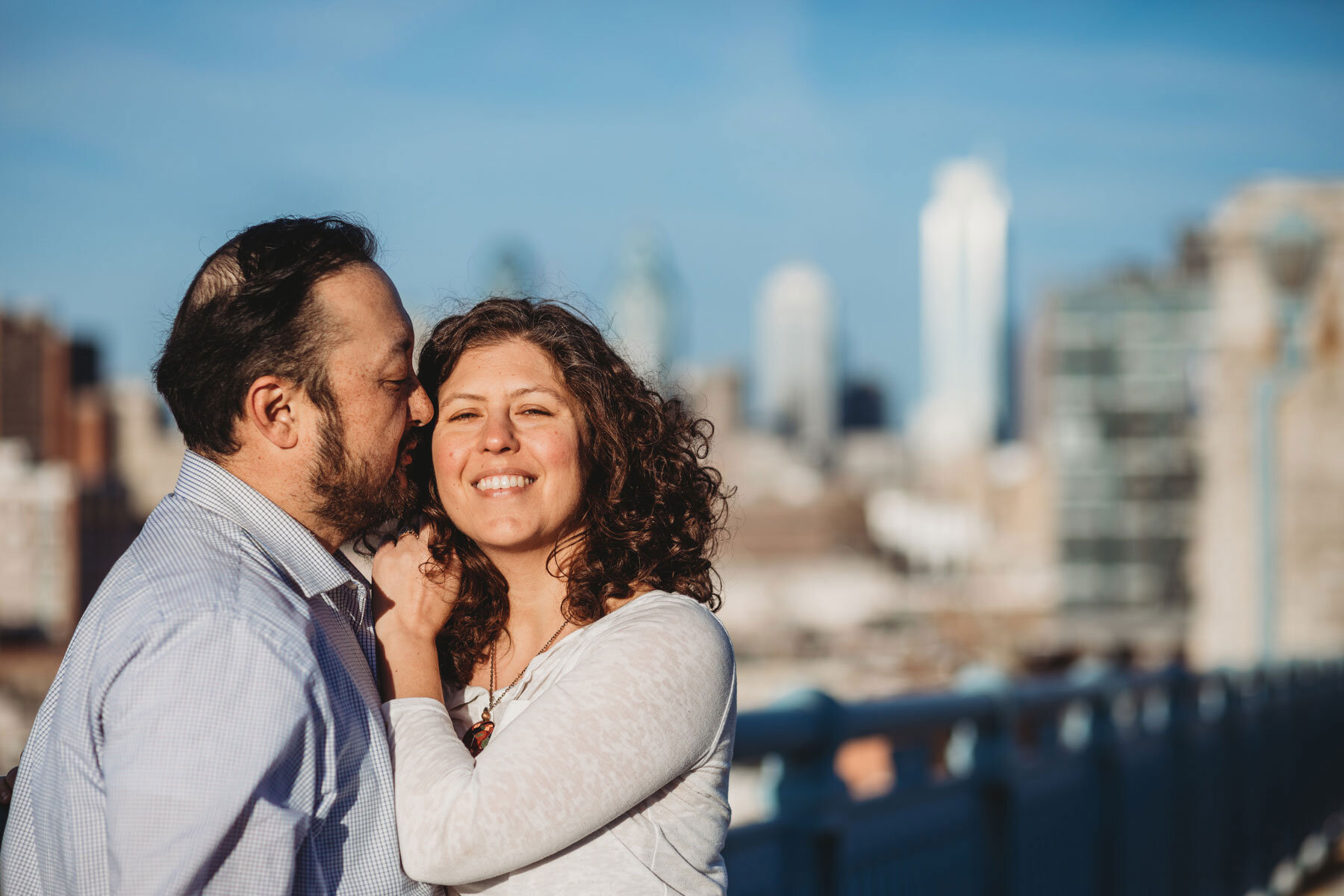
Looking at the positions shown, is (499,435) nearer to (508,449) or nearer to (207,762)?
(508,449)

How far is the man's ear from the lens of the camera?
2289mm

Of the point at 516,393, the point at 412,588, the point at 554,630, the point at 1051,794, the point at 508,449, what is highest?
the point at 516,393

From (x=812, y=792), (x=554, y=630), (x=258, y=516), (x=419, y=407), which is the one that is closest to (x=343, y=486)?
(x=258, y=516)

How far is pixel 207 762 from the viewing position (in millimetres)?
1933

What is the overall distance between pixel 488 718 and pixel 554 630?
24cm

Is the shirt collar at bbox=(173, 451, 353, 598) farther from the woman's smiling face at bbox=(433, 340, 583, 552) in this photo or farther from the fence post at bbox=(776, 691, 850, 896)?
the fence post at bbox=(776, 691, 850, 896)

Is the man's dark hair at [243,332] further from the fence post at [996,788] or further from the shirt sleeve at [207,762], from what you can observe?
the fence post at [996,788]

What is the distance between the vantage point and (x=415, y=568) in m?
2.78

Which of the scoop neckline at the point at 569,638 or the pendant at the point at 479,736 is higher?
the scoop neckline at the point at 569,638

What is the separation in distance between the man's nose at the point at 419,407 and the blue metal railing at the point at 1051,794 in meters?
1.24

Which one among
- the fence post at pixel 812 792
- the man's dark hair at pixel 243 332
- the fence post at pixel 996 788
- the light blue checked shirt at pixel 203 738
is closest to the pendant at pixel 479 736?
the light blue checked shirt at pixel 203 738

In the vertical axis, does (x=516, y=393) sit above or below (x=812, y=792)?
above

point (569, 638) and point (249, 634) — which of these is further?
point (569, 638)

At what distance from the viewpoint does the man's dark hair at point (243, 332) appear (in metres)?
2.27
